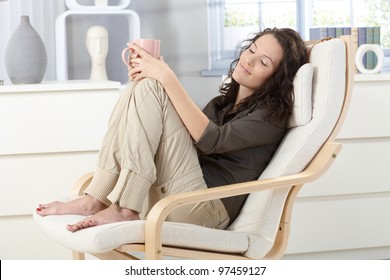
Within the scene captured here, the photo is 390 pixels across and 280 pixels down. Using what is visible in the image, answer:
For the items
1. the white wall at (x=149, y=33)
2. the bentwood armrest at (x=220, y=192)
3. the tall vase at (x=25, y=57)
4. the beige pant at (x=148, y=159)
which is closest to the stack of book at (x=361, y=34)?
the white wall at (x=149, y=33)

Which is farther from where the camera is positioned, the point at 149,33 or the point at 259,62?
the point at 149,33

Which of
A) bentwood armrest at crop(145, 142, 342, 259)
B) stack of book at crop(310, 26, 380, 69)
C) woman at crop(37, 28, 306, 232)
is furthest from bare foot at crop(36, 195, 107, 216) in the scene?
stack of book at crop(310, 26, 380, 69)

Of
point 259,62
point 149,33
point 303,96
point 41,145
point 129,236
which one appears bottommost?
point 129,236

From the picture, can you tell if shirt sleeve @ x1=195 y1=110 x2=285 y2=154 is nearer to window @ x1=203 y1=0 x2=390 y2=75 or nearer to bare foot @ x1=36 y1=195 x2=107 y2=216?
bare foot @ x1=36 y1=195 x2=107 y2=216

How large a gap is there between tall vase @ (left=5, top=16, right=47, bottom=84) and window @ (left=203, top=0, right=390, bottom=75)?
2.93 feet

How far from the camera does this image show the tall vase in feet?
10.5

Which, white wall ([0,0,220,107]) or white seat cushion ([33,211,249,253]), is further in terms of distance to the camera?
white wall ([0,0,220,107])

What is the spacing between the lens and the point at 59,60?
11.8 feet

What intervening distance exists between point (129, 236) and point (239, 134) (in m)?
0.50

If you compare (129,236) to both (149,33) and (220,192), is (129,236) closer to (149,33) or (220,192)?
(220,192)

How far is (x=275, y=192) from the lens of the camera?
7.70 feet

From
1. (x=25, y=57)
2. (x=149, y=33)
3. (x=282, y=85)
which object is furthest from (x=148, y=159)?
(x=149, y=33)

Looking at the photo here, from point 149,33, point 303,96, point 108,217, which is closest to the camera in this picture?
point 108,217
